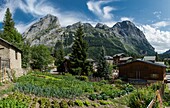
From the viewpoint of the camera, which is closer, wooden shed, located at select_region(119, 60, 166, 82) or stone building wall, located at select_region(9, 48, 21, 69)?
stone building wall, located at select_region(9, 48, 21, 69)

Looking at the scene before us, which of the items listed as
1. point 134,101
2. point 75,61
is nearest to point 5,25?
point 75,61

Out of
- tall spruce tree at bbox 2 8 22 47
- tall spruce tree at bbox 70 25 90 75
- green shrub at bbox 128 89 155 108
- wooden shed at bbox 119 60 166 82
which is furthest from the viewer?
tall spruce tree at bbox 2 8 22 47

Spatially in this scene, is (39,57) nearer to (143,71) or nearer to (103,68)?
(103,68)

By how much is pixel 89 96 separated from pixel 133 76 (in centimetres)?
2750

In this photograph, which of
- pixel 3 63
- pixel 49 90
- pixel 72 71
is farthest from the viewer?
pixel 72 71

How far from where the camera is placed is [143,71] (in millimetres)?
43969

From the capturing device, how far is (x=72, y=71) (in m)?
45.9

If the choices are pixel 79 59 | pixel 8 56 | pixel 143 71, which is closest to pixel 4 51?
pixel 8 56

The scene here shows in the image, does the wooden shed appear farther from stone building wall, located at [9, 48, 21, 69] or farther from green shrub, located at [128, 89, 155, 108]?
green shrub, located at [128, 89, 155, 108]

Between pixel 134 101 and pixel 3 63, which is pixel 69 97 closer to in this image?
pixel 134 101

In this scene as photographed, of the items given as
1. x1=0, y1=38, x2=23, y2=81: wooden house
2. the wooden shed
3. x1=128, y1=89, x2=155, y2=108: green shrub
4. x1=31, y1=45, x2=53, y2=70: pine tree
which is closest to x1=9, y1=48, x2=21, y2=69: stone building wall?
x1=0, y1=38, x2=23, y2=81: wooden house

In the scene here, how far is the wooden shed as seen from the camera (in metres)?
42.0

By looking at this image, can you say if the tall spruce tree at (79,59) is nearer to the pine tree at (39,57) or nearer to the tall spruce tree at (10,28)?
the pine tree at (39,57)

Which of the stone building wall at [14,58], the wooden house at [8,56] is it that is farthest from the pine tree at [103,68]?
the wooden house at [8,56]
